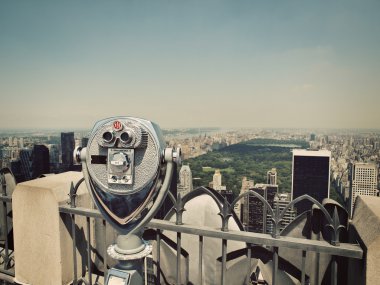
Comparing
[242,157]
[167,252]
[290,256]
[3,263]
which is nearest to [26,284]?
[3,263]

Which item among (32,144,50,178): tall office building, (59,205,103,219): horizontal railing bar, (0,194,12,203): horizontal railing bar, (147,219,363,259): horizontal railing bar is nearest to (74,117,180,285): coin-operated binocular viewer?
(147,219,363,259): horizontal railing bar

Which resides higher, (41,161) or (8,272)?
(41,161)

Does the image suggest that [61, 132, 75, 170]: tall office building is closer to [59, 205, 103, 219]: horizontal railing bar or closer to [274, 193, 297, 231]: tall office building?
[59, 205, 103, 219]: horizontal railing bar

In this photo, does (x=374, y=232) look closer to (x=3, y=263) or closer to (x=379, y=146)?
(x=3, y=263)

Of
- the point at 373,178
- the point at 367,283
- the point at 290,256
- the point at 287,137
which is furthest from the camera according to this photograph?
the point at 287,137

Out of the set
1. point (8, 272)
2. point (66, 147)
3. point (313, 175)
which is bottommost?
point (313, 175)

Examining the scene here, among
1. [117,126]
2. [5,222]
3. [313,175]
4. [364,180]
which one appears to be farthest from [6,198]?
[313,175]

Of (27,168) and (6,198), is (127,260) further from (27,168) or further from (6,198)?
(27,168)
